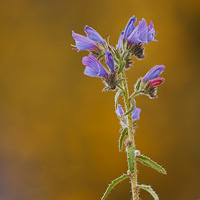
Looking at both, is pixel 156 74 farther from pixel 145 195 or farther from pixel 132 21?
pixel 145 195

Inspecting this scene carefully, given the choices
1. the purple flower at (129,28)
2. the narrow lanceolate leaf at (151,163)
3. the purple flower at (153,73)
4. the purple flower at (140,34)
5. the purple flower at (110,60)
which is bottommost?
the narrow lanceolate leaf at (151,163)

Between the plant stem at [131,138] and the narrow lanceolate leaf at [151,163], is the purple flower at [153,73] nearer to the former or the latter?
the plant stem at [131,138]

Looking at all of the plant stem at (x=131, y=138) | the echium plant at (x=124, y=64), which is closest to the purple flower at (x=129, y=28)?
the echium plant at (x=124, y=64)

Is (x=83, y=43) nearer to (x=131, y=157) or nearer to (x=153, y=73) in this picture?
(x=153, y=73)

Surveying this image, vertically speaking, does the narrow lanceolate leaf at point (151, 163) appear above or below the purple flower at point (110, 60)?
below

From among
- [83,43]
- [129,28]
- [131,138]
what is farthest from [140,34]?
[131,138]

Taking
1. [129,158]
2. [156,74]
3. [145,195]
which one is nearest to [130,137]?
[129,158]
